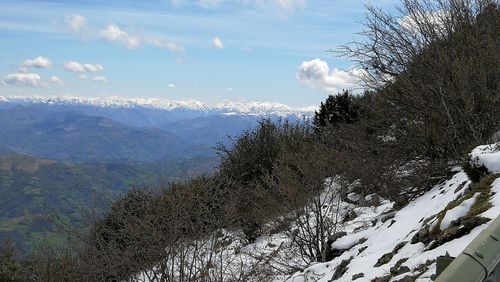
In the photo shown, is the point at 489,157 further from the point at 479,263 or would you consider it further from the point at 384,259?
the point at 479,263

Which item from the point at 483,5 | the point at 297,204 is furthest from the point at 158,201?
the point at 483,5

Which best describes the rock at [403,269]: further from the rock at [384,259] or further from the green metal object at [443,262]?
the green metal object at [443,262]

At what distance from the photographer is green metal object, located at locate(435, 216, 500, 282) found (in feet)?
5.62

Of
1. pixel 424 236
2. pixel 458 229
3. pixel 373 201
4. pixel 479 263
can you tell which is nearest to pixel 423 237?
pixel 424 236

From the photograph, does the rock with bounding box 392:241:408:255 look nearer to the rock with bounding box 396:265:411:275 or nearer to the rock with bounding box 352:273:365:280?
the rock with bounding box 352:273:365:280

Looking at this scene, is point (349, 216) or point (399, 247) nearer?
point (399, 247)

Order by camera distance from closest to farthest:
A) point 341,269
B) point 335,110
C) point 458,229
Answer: point 458,229 → point 341,269 → point 335,110

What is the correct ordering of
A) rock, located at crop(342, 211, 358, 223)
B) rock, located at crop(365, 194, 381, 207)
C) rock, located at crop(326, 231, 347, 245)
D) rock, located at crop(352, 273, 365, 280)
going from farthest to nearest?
1. rock, located at crop(342, 211, 358, 223)
2. rock, located at crop(365, 194, 381, 207)
3. rock, located at crop(326, 231, 347, 245)
4. rock, located at crop(352, 273, 365, 280)

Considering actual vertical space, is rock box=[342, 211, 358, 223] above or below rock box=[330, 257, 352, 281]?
below

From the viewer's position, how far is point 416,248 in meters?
5.71

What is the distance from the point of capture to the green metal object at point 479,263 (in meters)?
1.71

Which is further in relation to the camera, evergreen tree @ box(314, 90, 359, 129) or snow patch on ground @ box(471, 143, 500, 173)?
evergreen tree @ box(314, 90, 359, 129)

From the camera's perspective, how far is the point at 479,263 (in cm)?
181

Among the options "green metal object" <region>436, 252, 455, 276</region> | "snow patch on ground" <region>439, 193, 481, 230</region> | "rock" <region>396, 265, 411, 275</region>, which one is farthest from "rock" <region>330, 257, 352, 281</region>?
"green metal object" <region>436, 252, 455, 276</region>
